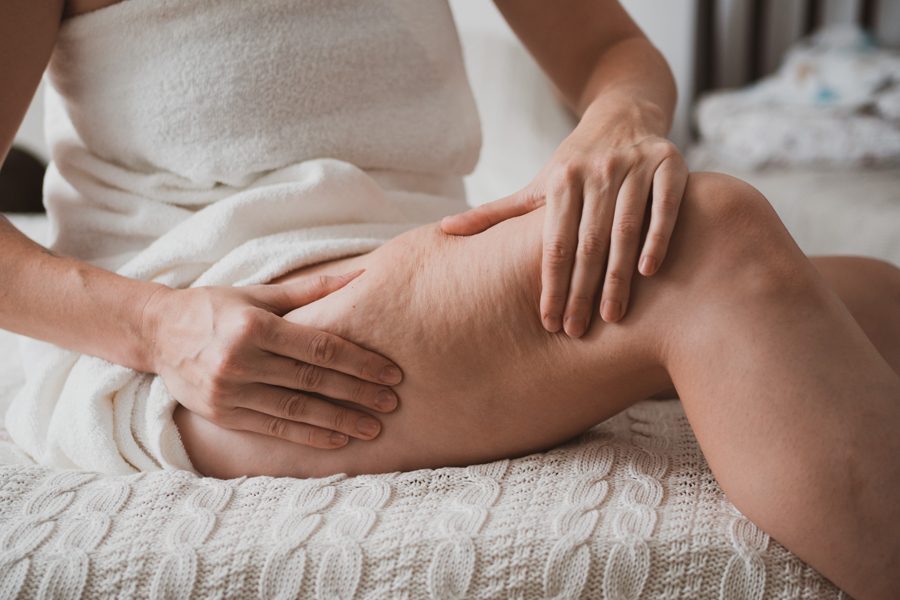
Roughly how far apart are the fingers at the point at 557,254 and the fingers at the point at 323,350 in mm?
137

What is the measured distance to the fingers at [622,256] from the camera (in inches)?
23.7

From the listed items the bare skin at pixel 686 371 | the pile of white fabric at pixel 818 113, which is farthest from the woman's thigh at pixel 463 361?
the pile of white fabric at pixel 818 113

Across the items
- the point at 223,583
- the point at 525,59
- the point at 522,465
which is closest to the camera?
the point at 223,583

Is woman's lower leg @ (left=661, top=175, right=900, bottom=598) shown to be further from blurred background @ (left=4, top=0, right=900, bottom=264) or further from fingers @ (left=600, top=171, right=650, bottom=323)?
blurred background @ (left=4, top=0, right=900, bottom=264)

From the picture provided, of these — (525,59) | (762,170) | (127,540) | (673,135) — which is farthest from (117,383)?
(673,135)

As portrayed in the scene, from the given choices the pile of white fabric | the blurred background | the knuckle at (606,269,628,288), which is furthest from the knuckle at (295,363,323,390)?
the pile of white fabric

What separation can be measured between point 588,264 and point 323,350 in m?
0.22

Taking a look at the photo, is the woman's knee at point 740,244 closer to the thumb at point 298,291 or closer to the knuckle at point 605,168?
the knuckle at point 605,168

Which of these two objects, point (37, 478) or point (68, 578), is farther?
point (37, 478)

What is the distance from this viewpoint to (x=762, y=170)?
2.46 m

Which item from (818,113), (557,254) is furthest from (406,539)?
(818,113)

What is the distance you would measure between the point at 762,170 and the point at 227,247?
203cm

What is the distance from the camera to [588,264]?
2.02 ft

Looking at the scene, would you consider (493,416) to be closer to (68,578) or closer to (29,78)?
(68,578)
